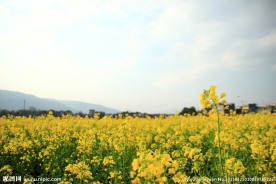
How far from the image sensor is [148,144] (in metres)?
6.79

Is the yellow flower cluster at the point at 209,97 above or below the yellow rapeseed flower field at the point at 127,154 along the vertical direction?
above

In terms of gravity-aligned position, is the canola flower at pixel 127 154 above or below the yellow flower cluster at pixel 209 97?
below

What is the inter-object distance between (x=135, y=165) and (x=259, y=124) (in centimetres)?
714

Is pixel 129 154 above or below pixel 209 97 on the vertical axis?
below

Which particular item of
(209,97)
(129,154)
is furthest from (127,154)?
(209,97)

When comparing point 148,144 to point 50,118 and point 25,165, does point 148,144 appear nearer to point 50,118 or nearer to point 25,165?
point 25,165

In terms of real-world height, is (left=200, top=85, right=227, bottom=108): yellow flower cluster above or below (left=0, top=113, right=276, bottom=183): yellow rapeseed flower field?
above

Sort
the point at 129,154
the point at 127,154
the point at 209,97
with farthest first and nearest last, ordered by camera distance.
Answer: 1. the point at 129,154
2. the point at 127,154
3. the point at 209,97

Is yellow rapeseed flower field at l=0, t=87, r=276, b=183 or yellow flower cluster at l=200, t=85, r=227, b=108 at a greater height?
yellow flower cluster at l=200, t=85, r=227, b=108

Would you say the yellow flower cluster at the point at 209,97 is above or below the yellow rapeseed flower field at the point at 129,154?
above

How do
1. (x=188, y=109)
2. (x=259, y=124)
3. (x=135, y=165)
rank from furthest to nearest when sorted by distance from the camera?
1. (x=188, y=109)
2. (x=259, y=124)
3. (x=135, y=165)

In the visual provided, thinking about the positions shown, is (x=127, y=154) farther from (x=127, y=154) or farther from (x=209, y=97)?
(x=209, y=97)

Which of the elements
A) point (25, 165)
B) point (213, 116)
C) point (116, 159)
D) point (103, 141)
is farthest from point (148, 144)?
point (213, 116)

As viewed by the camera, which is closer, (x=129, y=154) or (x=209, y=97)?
(x=209, y=97)
